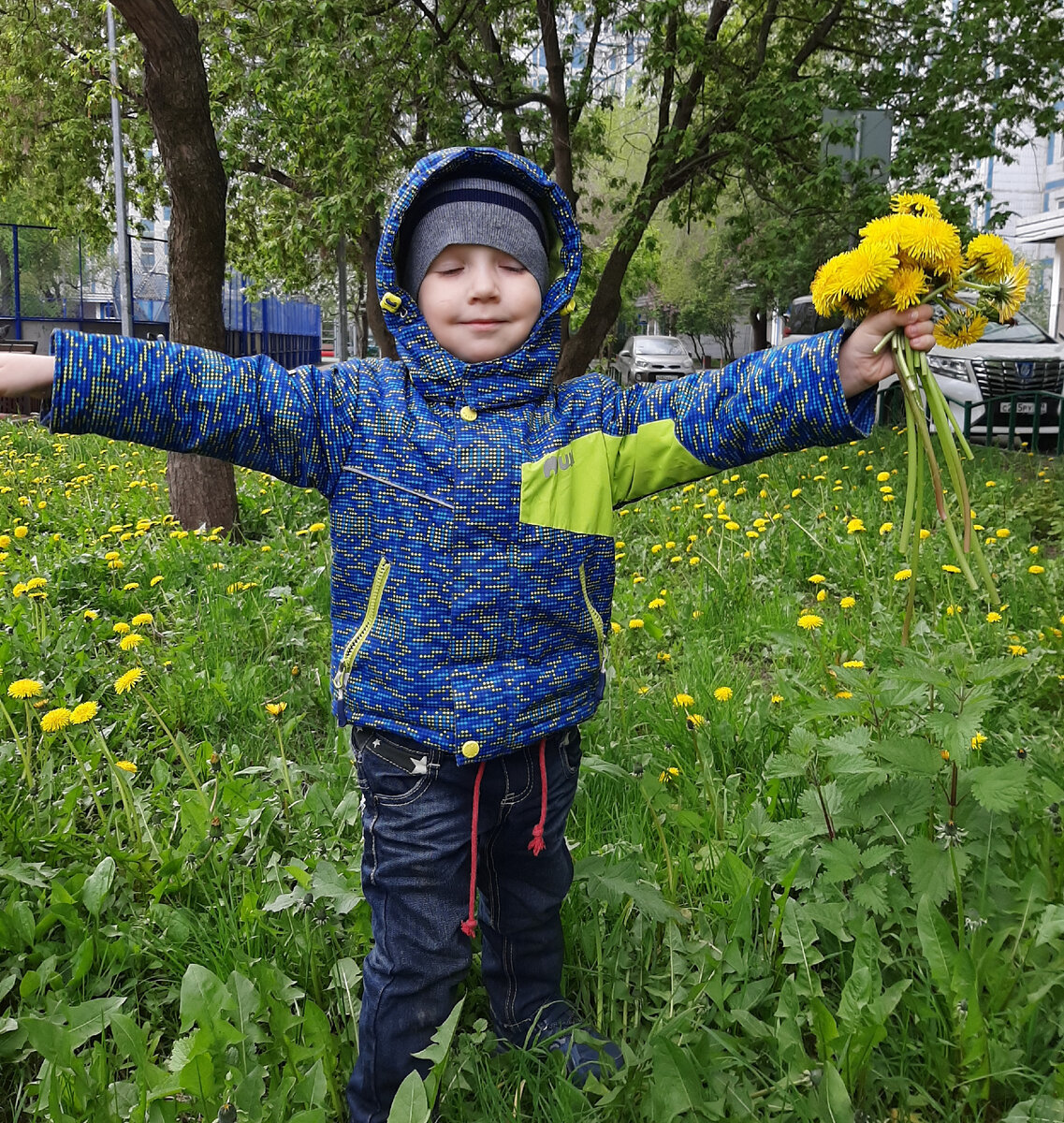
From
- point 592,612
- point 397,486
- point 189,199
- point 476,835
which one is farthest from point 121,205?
point 476,835

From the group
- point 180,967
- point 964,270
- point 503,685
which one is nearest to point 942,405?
point 964,270

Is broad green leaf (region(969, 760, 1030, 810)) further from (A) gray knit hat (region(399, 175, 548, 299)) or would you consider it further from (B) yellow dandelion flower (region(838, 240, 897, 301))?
(A) gray knit hat (region(399, 175, 548, 299))

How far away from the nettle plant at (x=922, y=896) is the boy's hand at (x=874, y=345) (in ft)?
1.73

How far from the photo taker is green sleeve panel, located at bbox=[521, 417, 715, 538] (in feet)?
5.09

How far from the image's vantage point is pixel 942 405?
141 cm

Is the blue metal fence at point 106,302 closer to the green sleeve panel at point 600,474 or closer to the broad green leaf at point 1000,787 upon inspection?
the green sleeve panel at point 600,474

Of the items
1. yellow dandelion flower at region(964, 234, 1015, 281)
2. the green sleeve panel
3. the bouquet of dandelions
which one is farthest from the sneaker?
yellow dandelion flower at region(964, 234, 1015, 281)

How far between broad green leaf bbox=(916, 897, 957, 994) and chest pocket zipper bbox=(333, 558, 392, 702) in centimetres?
104

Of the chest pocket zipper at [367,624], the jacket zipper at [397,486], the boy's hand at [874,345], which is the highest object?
the boy's hand at [874,345]

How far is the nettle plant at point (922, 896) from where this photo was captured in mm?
1546

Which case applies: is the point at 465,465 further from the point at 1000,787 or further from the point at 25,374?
the point at 1000,787

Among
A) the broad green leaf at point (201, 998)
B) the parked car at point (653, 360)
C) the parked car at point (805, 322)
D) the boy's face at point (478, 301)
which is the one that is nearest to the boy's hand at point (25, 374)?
the boy's face at point (478, 301)

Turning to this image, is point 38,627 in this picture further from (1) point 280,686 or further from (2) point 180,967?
(2) point 180,967

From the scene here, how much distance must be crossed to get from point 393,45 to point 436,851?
30.2 feet
